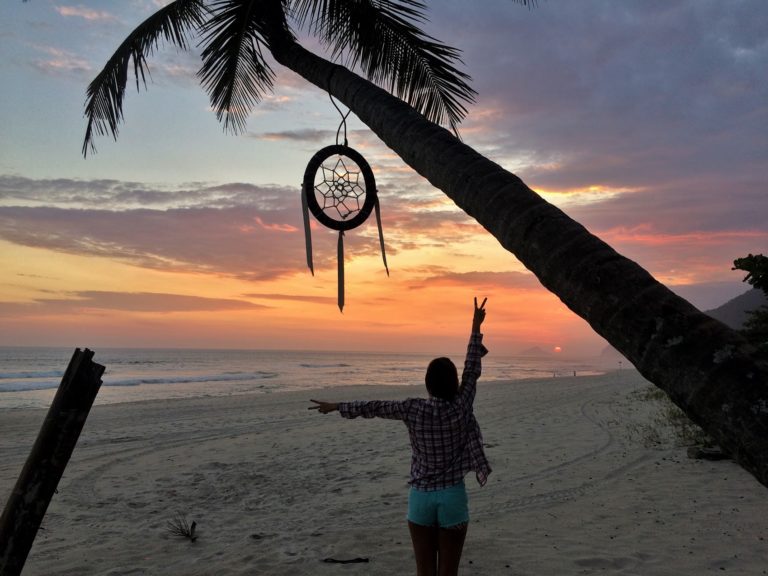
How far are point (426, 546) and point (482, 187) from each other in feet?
7.77

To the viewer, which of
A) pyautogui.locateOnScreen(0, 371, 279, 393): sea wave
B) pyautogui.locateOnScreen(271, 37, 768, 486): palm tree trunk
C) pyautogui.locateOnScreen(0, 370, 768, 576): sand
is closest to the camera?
pyautogui.locateOnScreen(271, 37, 768, 486): palm tree trunk

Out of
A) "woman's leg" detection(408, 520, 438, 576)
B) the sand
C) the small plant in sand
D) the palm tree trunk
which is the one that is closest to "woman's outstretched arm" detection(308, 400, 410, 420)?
"woman's leg" detection(408, 520, 438, 576)

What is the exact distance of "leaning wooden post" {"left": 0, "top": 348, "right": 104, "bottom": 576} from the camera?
3.98m

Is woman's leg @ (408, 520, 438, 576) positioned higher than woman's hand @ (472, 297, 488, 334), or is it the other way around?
woman's hand @ (472, 297, 488, 334)

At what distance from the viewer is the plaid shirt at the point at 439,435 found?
3652 millimetres

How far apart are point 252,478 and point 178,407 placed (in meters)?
12.5

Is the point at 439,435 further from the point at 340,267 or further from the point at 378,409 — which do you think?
the point at 340,267

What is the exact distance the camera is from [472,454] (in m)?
3.75

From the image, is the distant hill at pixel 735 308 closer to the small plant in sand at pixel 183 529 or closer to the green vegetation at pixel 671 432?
the green vegetation at pixel 671 432

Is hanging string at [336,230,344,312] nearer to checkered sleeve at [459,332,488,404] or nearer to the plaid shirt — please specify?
checkered sleeve at [459,332,488,404]

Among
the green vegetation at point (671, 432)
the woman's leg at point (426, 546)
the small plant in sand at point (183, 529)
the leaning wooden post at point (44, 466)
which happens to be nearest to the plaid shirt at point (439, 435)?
the woman's leg at point (426, 546)

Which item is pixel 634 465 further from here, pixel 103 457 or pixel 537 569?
pixel 103 457

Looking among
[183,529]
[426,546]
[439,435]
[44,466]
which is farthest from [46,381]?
[439,435]

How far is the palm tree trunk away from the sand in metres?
3.80
